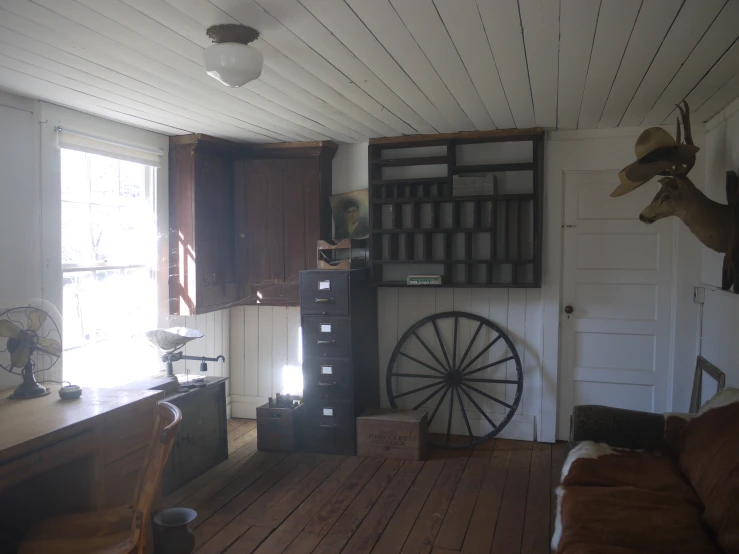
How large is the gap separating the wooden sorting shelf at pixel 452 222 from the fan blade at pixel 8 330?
2.33 metres

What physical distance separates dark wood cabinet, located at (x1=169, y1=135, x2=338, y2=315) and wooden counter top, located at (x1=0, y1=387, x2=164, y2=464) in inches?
58.9

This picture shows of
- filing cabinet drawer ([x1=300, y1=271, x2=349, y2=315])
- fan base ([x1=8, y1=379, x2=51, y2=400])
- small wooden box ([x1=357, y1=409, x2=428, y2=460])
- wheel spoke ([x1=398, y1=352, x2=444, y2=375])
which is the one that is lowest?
small wooden box ([x1=357, y1=409, x2=428, y2=460])

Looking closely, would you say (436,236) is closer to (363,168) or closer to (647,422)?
(363,168)

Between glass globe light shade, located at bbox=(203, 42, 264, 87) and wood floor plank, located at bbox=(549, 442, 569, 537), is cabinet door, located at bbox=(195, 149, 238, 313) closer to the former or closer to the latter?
glass globe light shade, located at bbox=(203, 42, 264, 87)

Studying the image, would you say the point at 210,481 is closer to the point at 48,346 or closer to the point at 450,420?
the point at 48,346

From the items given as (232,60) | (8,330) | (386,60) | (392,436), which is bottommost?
(392,436)

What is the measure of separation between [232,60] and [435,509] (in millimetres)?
2453

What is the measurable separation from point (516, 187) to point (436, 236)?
67 cm

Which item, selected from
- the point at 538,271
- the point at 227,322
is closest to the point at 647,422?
the point at 538,271

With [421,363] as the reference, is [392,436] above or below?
below

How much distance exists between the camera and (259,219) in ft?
14.6

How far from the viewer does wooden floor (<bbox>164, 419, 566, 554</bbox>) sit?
2785 mm

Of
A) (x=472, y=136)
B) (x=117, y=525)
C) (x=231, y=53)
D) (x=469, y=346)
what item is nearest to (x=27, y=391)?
(x=117, y=525)

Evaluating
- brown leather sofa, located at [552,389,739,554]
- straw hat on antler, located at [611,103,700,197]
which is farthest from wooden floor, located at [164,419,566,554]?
straw hat on antler, located at [611,103,700,197]
